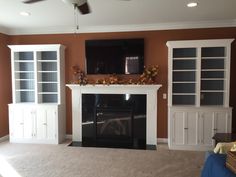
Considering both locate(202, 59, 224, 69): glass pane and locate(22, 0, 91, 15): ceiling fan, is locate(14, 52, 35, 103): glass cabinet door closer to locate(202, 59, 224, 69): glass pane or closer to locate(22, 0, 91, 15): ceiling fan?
locate(22, 0, 91, 15): ceiling fan

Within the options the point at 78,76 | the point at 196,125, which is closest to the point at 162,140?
the point at 196,125

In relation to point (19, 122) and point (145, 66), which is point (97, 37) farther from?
point (19, 122)

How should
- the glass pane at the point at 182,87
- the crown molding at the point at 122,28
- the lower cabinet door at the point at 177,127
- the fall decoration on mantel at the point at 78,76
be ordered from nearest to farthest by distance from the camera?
the lower cabinet door at the point at 177,127 → the crown molding at the point at 122,28 → the glass pane at the point at 182,87 → the fall decoration on mantel at the point at 78,76

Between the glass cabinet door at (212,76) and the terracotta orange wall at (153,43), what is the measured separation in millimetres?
250

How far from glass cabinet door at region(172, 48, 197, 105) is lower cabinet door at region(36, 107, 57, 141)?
281 centimetres

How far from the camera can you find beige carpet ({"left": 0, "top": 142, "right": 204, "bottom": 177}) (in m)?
3.56

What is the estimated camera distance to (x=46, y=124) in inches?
202

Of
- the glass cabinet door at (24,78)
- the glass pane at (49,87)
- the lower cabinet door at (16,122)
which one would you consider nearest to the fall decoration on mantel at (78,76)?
the glass pane at (49,87)

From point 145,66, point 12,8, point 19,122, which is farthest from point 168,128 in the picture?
point 12,8

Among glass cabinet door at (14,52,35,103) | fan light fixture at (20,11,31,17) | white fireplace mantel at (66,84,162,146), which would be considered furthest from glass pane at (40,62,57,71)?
fan light fixture at (20,11,31,17)

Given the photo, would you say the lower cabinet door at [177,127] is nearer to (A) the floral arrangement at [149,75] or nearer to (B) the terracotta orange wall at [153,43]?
(B) the terracotta orange wall at [153,43]

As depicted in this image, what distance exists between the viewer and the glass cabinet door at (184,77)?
16.2 feet

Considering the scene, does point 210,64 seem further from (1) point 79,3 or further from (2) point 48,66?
(2) point 48,66

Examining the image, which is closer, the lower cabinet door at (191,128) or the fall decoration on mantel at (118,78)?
the lower cabinet door at (191,128)
